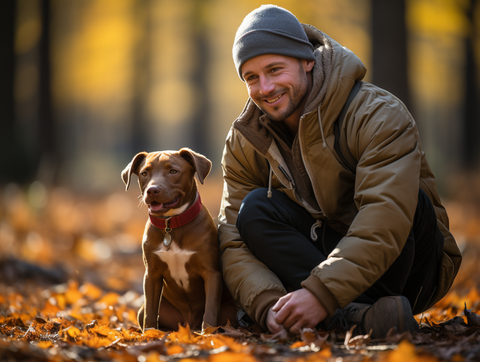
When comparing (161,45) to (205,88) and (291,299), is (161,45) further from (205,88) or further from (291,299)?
(291,299)

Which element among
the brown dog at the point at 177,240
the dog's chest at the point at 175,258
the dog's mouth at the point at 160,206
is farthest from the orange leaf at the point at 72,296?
the dog's mouth at the point at 160,206

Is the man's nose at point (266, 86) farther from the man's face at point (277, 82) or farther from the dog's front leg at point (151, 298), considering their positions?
the dog's front leg at point (151, 298)

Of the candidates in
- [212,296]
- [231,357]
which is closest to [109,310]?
[212,296]

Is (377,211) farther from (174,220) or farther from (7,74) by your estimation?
(7,74)

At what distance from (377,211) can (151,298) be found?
5.71ft

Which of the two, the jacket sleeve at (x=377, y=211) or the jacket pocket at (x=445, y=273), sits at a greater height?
the jacket sleeve at (x=377, y=211)

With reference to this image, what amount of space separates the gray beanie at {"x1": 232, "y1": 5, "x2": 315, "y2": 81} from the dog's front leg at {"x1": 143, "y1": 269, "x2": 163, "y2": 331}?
1.71 meters

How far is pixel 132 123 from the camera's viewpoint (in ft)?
74.2

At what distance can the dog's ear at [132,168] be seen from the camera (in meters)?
3.52

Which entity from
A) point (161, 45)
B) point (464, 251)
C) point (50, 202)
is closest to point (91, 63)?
point (161, 45)

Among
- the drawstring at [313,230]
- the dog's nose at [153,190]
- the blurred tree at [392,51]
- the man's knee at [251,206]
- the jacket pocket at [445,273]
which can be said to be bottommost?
the jacket pocket at [445,273]

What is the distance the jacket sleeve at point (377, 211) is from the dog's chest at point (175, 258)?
100 cm

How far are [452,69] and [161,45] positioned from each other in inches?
517

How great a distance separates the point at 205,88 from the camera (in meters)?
21.5
